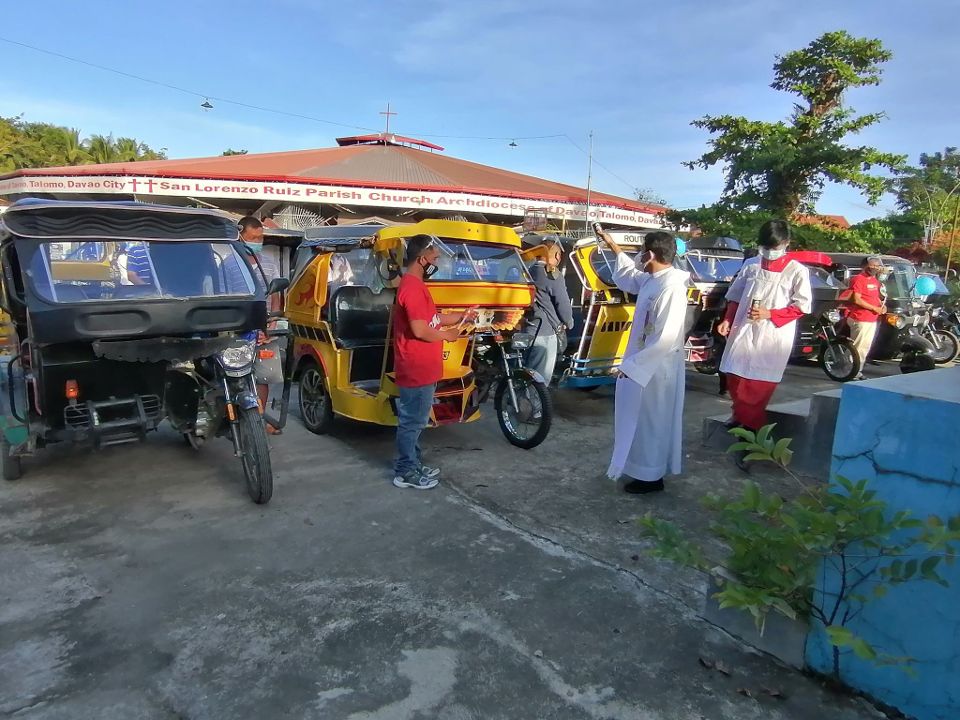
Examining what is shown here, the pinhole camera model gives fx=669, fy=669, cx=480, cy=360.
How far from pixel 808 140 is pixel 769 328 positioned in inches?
521

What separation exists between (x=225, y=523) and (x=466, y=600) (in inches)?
71.2

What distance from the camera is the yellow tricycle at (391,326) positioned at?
5777mm

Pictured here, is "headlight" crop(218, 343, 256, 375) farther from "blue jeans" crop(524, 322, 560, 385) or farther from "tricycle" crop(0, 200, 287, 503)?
"blue jeans" crop(524, 322, 560, 385)

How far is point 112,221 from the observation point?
15.0 feet

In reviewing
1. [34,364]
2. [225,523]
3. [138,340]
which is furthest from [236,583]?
[34,364]

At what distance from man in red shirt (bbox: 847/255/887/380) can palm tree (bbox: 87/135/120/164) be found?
1486 inches

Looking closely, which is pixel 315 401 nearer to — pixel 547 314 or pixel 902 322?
pixel 547 314

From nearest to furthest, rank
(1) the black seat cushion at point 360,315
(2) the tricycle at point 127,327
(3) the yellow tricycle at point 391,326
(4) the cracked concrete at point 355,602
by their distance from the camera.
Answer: (4) the cracked concrete at point 355,602 → (2) the tricycle at point 127,327 → (3) the yellow tricycle at point 391,326 → (1) the black seat cushion at point 360,315

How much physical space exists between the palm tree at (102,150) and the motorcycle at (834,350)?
1473 inches

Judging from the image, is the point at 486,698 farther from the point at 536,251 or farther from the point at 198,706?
the point at 536,251

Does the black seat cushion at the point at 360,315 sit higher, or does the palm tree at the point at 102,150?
the palm tree at the point at 102,150

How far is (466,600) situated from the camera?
10.9 feet

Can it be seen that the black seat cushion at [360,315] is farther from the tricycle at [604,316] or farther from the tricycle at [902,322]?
the tricycle at [902,322]

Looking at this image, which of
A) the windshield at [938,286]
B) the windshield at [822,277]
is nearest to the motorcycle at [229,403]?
the windshield at [822,277]
